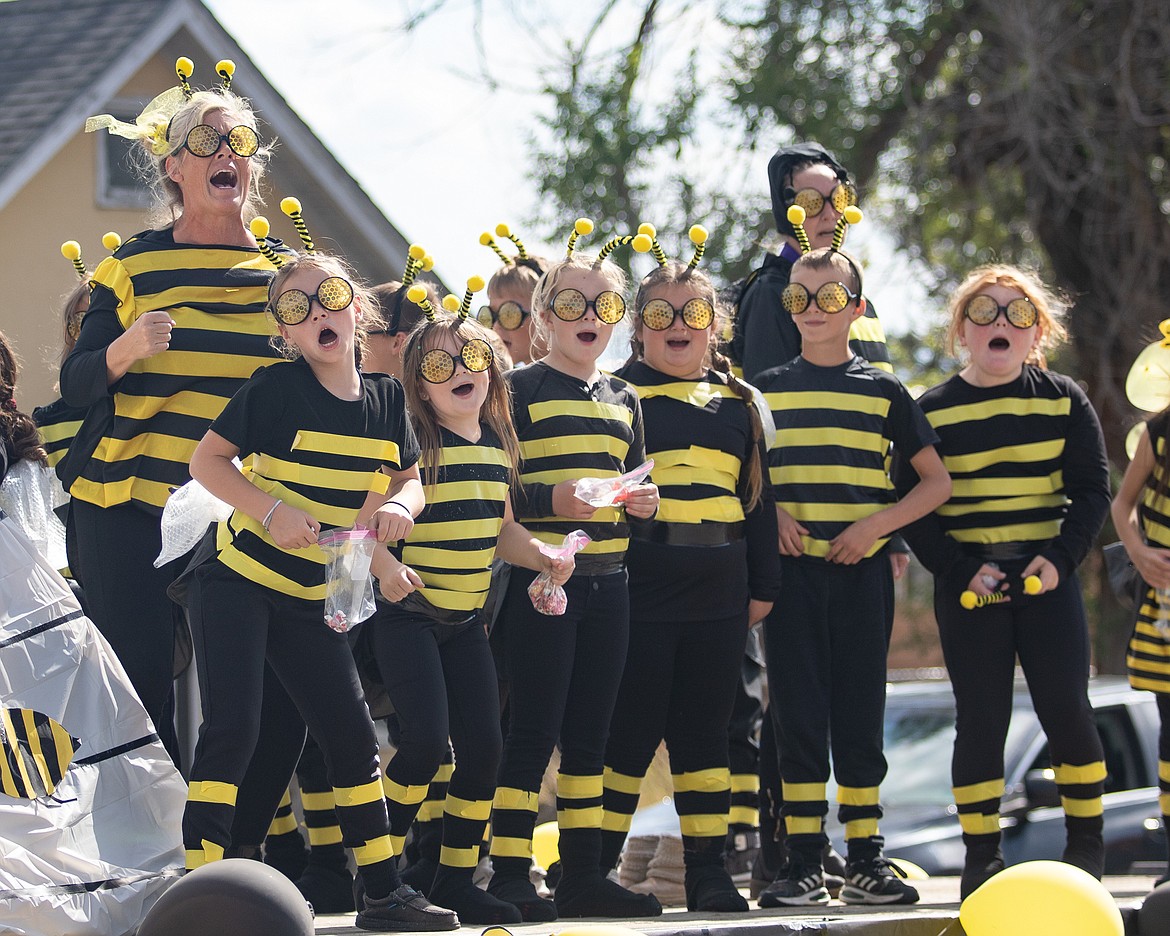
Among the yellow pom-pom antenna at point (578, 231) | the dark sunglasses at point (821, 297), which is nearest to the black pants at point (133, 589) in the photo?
the yellow pom-pom antenna at point (578, 231)

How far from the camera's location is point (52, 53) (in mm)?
14789

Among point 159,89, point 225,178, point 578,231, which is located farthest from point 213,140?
point 159,89

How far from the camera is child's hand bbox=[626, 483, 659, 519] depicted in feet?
15.6

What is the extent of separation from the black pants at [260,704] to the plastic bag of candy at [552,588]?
68 cm

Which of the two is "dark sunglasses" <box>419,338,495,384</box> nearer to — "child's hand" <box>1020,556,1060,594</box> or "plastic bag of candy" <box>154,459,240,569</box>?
"plastic bag of candy" <box>154,459,240,569</box>

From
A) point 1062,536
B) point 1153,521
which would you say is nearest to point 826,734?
point 1062,536

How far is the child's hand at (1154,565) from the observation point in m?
5.35

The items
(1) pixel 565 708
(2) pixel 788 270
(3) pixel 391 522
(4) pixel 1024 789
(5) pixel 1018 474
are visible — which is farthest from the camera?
(4) pixel 1024 789

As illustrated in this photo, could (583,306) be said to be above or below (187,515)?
above

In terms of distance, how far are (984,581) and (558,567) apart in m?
1.48

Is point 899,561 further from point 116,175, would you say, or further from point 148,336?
point 116,175

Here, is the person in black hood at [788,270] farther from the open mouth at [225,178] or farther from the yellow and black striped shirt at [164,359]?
the open mouth at [225,178]

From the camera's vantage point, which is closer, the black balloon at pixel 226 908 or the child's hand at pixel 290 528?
the black balloon at pixel 226 908

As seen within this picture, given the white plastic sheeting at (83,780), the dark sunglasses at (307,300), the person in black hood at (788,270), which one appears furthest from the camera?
the person in black hood at (788,270)
